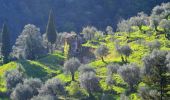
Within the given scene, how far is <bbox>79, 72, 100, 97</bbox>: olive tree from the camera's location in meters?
123

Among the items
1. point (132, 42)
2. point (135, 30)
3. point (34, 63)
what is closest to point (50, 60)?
point (34, 63)

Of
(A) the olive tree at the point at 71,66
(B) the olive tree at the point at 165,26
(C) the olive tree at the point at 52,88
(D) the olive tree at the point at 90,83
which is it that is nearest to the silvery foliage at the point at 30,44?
(A) the olive tree at the point at 71,66

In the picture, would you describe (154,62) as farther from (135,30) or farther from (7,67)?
(135,30)

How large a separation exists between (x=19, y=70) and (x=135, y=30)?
6582 cm

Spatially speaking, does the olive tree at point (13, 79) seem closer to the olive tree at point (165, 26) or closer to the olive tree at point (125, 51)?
the olive tree at point (125, 51)

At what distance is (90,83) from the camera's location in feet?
405

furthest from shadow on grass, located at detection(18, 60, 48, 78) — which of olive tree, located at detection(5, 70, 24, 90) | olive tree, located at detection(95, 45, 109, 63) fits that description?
olive tree, located at detection(95, 45, 109, 63)

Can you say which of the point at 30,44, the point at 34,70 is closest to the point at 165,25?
the point at 30,44

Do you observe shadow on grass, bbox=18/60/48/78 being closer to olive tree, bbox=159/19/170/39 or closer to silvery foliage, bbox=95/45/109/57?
silvery foliage, bbox=95/45/109/57

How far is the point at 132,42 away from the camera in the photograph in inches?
6821

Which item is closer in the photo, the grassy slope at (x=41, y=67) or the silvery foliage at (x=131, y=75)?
the silvery foliage at (x=131, y=75)

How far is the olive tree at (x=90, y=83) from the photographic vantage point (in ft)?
403

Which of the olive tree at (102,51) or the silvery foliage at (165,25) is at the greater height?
the silvery foliage at (165,25)

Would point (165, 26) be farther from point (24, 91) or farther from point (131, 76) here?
point (24, 91)
